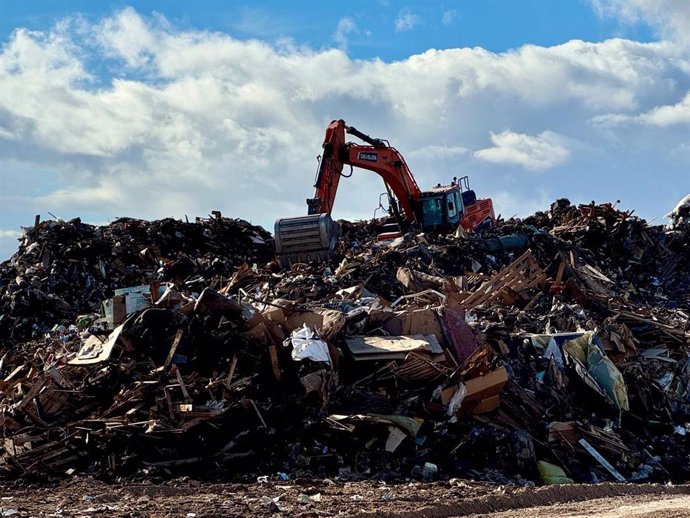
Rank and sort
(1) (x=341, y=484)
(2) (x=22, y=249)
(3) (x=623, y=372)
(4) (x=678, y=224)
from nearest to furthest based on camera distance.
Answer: (1) (x=341, y=484), (3) (x=623, y=372), (2) (x=22, y=249), (4) (x=678, y=224)

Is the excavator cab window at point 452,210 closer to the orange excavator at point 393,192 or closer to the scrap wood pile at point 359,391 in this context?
the orange excavator at point 393,192

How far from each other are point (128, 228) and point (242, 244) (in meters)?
3.00

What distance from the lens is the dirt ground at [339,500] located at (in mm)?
6840

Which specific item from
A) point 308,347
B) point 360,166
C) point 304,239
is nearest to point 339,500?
point 308,347

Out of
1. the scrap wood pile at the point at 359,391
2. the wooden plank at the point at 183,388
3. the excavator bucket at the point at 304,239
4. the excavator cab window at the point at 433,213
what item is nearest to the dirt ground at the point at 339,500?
the scrap wood pile at the point at 359,391

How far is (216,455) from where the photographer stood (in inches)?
341

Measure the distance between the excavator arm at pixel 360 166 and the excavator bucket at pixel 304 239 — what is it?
1.19 meters

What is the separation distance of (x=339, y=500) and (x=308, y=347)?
2.43m

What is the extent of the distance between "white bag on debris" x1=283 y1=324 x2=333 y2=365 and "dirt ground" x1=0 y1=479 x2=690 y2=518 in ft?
5.33

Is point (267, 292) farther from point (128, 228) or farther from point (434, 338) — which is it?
point (128, 228)

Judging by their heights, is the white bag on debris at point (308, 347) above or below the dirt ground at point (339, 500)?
above

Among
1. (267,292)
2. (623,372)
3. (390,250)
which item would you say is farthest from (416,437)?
(390,250)

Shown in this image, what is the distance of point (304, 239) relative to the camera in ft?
62.2

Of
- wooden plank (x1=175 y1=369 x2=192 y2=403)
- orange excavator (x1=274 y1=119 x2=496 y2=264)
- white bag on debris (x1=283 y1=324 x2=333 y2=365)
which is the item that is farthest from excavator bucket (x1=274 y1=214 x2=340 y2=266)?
wooden plank (x1=175 y1=369 x2=192 y2=403)
